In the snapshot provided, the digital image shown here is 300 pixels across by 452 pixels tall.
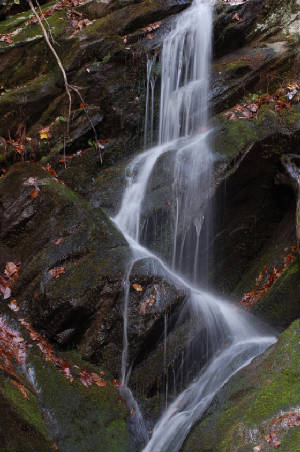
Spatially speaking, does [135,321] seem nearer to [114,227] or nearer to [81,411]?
[81,411]

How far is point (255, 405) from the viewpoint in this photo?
136 inches

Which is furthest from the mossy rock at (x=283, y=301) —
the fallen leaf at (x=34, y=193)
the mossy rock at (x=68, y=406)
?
the fallen leaf at (x=34, y=193)

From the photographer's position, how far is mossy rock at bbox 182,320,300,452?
321 cm

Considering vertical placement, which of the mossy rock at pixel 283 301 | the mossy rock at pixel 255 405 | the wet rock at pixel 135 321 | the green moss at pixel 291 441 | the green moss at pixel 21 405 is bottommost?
the mossy rock at pixel 283 301

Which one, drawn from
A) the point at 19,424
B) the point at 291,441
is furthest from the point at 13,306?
the point at 291,441

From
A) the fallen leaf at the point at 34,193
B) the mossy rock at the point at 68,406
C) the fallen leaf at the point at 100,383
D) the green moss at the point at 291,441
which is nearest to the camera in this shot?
the green moss at the point at 291,441

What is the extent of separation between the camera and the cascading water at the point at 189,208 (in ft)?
16.6

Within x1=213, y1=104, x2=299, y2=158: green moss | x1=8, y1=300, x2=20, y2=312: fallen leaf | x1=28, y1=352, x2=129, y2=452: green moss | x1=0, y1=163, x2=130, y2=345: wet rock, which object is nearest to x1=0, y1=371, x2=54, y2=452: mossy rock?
x1=28, y1=352, x2=129, y2=452: green moss

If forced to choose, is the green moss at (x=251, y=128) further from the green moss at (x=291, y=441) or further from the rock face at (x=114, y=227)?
the green moss at (x=291, y=441)

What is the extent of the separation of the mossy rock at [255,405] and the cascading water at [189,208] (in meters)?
0.49

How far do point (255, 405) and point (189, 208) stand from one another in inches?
153

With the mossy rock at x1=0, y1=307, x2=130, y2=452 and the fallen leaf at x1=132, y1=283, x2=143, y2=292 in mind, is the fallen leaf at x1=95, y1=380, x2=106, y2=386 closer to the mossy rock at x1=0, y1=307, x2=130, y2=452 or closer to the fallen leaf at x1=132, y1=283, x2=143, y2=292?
the mossy rock at x1=0, y1=307, x2=130, y2=452

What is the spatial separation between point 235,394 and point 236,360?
1095 millimetres

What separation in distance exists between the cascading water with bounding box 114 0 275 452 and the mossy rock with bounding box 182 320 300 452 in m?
0.49
